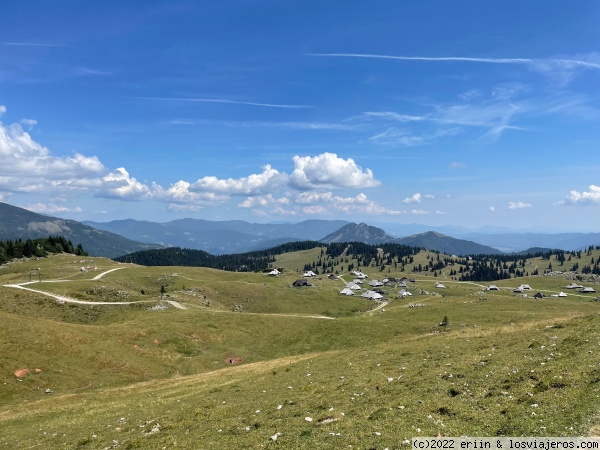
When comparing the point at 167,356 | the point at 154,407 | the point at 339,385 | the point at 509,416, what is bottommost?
the point at 167,356

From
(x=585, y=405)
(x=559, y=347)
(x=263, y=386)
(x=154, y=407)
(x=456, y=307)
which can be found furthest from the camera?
(x=456, y=307)

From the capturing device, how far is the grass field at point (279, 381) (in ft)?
58.9

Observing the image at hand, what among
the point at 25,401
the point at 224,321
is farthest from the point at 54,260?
the point at 25,401

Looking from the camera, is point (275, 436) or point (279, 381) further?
point (279, 381)

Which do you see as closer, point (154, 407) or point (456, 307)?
point (154, 407)

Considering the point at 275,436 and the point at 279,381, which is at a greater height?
the point at 275,436

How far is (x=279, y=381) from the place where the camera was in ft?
124

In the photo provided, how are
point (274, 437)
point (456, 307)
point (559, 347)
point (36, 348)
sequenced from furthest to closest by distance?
point (456, 307), point (36, 348), point (559, 347), point (274, 437)

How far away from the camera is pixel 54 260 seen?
176750 mm

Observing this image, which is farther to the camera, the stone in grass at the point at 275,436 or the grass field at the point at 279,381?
the stone in grass at the point at 275,436

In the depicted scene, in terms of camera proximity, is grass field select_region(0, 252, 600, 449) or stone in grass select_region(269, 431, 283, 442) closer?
grass field select_region(0, 252, 600, 449)

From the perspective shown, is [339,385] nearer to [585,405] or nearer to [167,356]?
[585,405]

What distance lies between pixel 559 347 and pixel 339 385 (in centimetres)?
1696

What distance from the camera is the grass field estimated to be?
58.9 feet
